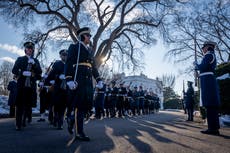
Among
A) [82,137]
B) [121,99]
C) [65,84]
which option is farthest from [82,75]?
[121,99]

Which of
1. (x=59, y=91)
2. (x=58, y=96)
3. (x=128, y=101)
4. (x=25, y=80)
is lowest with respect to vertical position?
(x=128, y=101)

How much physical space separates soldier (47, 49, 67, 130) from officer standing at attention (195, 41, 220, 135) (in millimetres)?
3654

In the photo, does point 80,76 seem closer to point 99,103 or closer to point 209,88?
point 209,88

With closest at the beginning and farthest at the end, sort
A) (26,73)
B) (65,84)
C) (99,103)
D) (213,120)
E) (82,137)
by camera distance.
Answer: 1. (82,137)
2. (213,120)
3. (26,73)
4. (65,84)
5. (99,103)

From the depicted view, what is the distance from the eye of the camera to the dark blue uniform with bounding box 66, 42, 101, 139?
547cm

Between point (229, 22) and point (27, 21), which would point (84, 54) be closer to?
point (27, 21)

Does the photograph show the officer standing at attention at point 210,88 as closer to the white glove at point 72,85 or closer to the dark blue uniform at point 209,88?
the dark blue uniform at point 209,88

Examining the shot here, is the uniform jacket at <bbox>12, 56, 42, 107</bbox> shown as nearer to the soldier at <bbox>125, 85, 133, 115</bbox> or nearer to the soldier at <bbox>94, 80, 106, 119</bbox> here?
the soldier at <bbox>94, 80, 106, 119</bbox>

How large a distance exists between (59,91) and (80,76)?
2.68 m

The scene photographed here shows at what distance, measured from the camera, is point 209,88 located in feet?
23.1

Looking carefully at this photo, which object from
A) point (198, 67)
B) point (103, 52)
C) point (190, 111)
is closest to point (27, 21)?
point (103, 52)

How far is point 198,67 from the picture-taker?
721 cm

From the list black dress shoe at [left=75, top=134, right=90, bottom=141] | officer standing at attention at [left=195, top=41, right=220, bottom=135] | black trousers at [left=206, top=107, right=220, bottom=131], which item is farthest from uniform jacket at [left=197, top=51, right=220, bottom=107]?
black dress shoe at [left=75, top=134, right=90, bottom=141]

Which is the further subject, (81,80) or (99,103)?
(99,103)
